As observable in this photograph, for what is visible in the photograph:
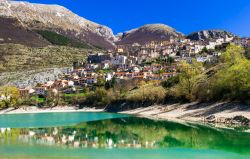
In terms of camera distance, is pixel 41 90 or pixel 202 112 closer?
pixel 202 112

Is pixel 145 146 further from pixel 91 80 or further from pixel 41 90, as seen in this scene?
pixel 91 80

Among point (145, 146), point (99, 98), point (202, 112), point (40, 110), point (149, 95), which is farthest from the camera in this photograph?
point (40, 110)

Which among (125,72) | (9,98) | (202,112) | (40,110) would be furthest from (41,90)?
(202,112)

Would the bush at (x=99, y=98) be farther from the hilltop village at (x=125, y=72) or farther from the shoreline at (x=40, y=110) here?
the hilltop village at (x=125, y=72)

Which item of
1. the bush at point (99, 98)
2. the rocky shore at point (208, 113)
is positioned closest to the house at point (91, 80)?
the bush at point (99, 98)

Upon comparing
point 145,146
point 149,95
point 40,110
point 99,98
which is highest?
point 99,98

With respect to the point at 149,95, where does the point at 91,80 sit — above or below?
above

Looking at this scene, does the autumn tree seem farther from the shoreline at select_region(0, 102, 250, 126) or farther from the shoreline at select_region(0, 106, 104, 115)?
the shoreline at select_region(0, 102, 250, 126)

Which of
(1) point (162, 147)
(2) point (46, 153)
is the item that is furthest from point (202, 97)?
(2) point (46, 153)

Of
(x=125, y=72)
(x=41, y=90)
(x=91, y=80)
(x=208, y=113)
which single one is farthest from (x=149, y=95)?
(x=41, y=90)

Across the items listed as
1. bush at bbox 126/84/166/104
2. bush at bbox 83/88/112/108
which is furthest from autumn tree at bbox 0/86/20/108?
bush at bbox 126/84/166/104

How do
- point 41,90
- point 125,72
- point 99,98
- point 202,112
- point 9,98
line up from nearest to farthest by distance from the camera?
1. point 202,112
2. point 99,98
3. point 9,98
4. point 41,90
5. point 125,72

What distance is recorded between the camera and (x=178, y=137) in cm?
4481

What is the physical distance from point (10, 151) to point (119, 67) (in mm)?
150570
